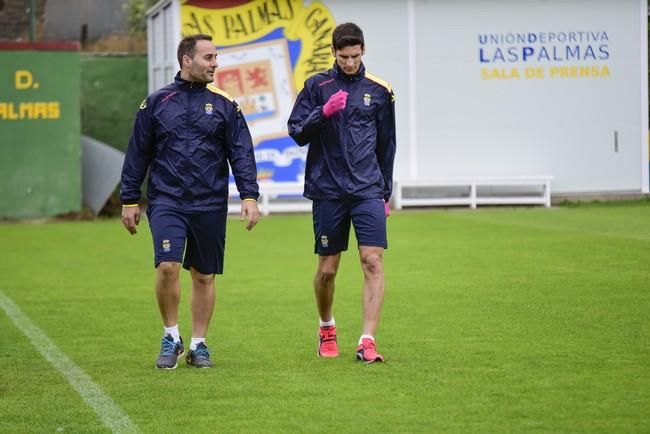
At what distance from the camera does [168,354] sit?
8945 mm

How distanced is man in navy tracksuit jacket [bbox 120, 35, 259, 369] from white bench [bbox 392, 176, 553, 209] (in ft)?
54.6

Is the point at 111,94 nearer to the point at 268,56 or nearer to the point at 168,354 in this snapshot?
the point at 268,56

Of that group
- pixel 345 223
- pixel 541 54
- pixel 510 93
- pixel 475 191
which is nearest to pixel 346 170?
pixel 345 223

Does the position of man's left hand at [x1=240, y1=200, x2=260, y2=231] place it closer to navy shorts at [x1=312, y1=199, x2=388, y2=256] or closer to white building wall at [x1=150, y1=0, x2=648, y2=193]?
navy shorts at [x1=312, y1=199, x2=388, y2=256]

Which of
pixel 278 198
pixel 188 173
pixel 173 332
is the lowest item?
pixel 173 332

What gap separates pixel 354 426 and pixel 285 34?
19.1m

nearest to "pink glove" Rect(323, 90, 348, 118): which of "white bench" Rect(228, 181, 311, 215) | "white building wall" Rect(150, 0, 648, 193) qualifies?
"white bench" Rect(228, 181, 311, 215)

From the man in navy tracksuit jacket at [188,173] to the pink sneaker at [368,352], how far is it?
0.98 meters

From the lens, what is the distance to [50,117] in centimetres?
2438

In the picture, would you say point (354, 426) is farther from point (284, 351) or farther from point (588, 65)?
point (588, 65)

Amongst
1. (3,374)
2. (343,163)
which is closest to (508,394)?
(343,163)

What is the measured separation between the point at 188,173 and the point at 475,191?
1759 centimetres

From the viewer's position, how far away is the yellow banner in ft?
82.7

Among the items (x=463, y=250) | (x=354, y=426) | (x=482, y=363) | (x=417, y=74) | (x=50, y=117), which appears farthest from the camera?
(x=417, y=74)
